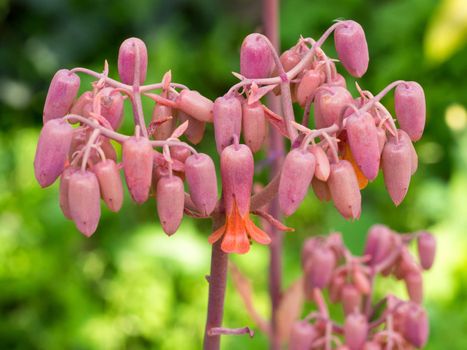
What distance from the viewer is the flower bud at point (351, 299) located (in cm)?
146

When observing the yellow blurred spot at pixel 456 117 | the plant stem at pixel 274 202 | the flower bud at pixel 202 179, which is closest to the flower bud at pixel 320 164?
the flower bud at pixel 202 179

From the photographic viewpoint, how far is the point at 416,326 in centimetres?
137

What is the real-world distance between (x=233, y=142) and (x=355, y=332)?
45 cm

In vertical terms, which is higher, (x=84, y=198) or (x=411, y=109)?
(x=411, y=109)

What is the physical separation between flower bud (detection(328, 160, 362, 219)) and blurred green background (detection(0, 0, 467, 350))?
1229 mm

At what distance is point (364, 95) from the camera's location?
3.39ft

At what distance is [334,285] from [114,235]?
1.60 meters

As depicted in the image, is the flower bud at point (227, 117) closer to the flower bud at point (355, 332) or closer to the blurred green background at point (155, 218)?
the flower bud at point (355, 332)

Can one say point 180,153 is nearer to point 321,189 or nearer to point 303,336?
point 321,189

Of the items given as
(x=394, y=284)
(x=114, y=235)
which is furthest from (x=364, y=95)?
(x=114, y=235)

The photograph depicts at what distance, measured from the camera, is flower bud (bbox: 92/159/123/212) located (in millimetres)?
982

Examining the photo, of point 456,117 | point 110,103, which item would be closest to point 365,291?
point 110,103

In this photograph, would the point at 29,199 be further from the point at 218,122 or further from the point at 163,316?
the point at 218,122

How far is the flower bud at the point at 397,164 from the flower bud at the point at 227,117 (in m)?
0.16
